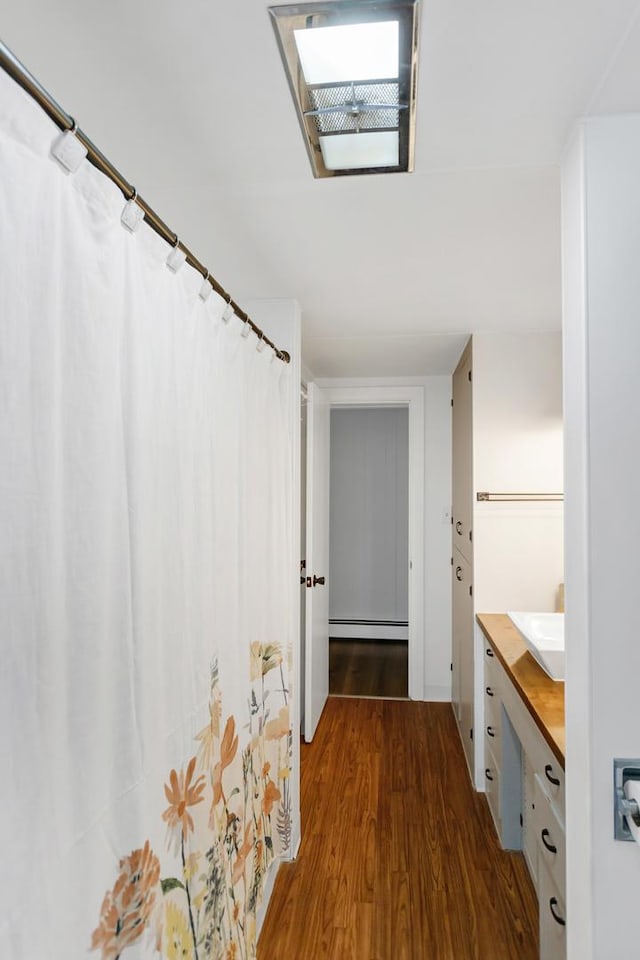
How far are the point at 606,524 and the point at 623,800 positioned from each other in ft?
1.67

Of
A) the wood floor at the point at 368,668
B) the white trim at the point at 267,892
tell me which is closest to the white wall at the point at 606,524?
the white trim at the point at 267,892

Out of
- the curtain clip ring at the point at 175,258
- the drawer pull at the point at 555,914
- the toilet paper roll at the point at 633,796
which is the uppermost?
the curtain clip ring at the point at 175,258

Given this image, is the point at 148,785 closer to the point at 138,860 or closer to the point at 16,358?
the point at 138,860

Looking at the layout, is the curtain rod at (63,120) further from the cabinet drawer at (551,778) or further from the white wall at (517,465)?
the white wall at (517,465)

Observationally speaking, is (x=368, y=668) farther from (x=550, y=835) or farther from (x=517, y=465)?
(x=550, y=835)

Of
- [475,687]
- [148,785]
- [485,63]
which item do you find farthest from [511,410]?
[148,785]

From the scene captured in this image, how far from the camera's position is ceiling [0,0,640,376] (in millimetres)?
890

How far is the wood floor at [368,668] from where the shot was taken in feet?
13.6

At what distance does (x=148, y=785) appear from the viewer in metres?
0.99

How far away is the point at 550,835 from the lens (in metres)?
1.58

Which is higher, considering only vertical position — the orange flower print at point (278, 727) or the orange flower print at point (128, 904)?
the orange flower print at point (128, 904)

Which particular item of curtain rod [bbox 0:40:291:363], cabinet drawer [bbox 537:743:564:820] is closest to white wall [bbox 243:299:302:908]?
cabinet drawer [bbox 537:743:564:820]

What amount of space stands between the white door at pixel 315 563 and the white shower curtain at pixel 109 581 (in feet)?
5.37

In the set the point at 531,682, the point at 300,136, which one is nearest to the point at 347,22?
the point at 300,136
